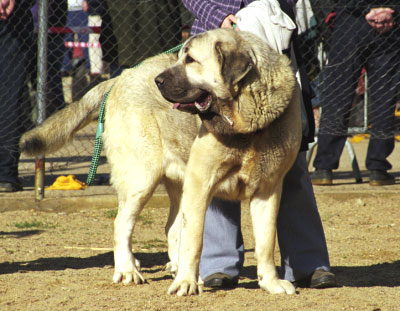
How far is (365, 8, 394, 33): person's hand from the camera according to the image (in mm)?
7047

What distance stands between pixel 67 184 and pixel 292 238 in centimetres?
356

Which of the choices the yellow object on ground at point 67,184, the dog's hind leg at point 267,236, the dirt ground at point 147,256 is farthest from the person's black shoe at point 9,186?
the dog's hind leg at point 267,236

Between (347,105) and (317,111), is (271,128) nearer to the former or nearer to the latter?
(347,105)

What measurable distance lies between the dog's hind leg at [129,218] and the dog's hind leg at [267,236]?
0.74 meters

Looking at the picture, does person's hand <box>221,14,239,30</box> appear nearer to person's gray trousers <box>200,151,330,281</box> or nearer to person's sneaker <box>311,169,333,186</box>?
person's gray trousers <box>200,151,330,281</box>

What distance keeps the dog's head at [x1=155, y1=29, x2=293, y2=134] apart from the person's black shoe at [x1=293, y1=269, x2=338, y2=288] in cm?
105

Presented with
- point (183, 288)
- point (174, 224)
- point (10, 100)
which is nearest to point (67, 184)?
point (10, 100)

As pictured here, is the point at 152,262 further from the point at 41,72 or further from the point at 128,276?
the point at 41,72

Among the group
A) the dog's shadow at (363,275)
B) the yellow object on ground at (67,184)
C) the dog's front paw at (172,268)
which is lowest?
the dog's shadow at (363,275)

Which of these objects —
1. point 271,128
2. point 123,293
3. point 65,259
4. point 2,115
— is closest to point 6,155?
point 2,115

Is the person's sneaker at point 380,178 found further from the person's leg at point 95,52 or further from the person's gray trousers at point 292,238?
the person's leg at point 95,52

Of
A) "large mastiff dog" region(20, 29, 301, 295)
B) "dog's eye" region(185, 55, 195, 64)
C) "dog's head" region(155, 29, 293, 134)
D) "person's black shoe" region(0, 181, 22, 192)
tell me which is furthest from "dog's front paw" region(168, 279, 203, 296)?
"person's black shoe" region(0, 181, 22, 192)

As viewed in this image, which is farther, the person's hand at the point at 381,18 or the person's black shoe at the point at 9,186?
the person's hand at the point at 381,18

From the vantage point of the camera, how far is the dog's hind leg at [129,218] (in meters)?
3.97
